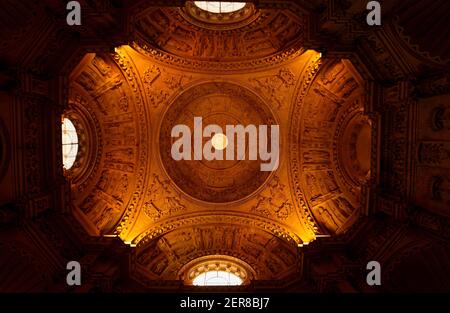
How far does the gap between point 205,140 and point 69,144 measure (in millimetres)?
5916

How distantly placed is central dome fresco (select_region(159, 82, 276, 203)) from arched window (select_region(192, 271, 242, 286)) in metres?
3.25

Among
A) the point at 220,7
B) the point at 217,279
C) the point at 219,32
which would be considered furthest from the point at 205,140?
the point at 217,279

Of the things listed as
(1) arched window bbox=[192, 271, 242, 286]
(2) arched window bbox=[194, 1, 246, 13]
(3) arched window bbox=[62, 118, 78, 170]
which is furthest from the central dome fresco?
(3) arched window bbox=[62, 118, 78, 170]

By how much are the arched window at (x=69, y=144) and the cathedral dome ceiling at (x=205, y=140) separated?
1.17 feet

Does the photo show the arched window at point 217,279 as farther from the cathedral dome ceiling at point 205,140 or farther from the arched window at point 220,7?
the arched window at point 220,7

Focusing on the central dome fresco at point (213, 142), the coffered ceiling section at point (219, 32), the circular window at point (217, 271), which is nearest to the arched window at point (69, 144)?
the central dome fresco at point (213, 142)

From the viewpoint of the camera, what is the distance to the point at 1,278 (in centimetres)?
1076

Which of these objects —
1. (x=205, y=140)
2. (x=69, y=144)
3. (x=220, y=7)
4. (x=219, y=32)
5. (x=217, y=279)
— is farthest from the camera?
(x=205, y=140)

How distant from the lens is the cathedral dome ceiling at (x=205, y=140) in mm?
14664

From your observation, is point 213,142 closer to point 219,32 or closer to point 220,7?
point 219,32

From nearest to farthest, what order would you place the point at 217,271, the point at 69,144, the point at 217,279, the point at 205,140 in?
the point at 69,144, the point at 217,279, the point at 217,271, the point at 205,140

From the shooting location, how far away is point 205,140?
56.8 ft

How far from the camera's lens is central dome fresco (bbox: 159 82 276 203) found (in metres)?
16.8

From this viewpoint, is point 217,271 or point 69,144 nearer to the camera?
point 69,144
